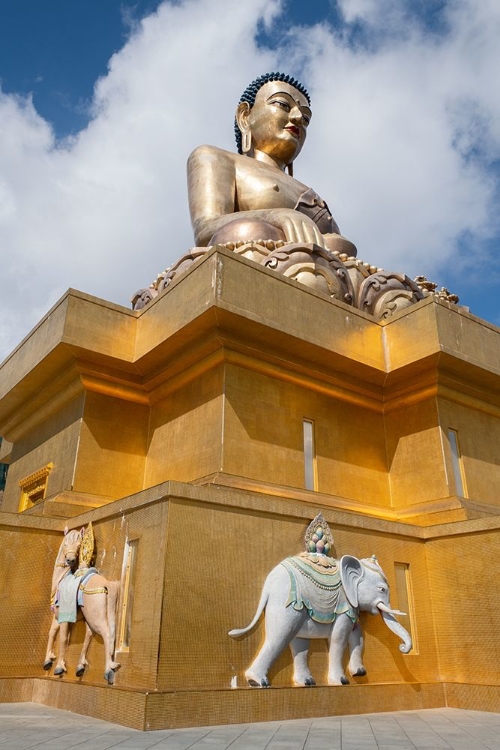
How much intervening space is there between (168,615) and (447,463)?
4.40 meters

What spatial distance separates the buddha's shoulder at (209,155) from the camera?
45.1 ft

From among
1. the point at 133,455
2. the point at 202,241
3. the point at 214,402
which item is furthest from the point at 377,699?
the point at 202,241

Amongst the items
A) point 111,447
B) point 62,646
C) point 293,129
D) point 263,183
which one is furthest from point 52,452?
point 293,129

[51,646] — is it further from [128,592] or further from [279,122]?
[279,122]

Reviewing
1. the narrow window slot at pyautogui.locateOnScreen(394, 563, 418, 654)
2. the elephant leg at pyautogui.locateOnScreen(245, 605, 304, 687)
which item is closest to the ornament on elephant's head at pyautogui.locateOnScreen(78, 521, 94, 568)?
the elephant leg at pyautogui.locateOnScreen(245, 605, 304, 687)

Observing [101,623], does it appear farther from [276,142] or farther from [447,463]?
Answer: [276,142]

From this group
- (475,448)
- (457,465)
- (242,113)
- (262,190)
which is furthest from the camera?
(242,113)

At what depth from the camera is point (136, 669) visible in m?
5.27

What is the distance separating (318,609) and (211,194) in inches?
368

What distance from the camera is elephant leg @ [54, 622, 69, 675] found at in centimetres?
634

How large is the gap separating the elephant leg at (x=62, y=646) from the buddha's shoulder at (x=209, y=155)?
10113 millimetres

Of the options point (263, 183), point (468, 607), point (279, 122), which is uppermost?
point (279, 122)

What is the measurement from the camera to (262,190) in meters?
13.5

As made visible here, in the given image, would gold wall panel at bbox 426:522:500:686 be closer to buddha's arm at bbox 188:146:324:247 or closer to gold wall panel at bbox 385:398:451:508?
gold wall panel at bbox 385:398:451:508
